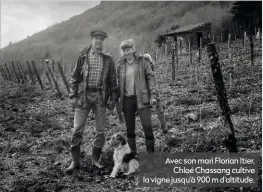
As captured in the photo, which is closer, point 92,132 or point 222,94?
point 222,94

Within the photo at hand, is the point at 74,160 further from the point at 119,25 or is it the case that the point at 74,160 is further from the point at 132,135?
the point at 119,25

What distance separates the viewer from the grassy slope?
5672 mm

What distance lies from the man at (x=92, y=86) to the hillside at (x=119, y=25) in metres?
31.4

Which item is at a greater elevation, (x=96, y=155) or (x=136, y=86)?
(x=136, y=86)

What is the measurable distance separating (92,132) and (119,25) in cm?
4531


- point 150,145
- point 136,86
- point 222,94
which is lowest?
point 150,145

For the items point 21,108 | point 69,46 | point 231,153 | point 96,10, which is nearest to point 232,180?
point 231,153

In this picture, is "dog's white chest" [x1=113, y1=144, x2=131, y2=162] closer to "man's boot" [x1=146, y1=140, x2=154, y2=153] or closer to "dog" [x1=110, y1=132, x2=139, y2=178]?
"dog" [x1=110, y1=132, x2=139, y2=178]

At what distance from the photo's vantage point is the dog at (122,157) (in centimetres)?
551

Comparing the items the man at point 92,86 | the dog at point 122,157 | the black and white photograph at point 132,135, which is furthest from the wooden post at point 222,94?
the man at point 92,86

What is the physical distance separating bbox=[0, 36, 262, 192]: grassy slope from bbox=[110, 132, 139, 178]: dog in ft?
0.52

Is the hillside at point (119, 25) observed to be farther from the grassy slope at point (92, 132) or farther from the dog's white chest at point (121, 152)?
the dog's white chest at point (121, 152)

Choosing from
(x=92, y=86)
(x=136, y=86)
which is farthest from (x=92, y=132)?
(x=136, y=86)

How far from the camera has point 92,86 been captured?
5797 mm
